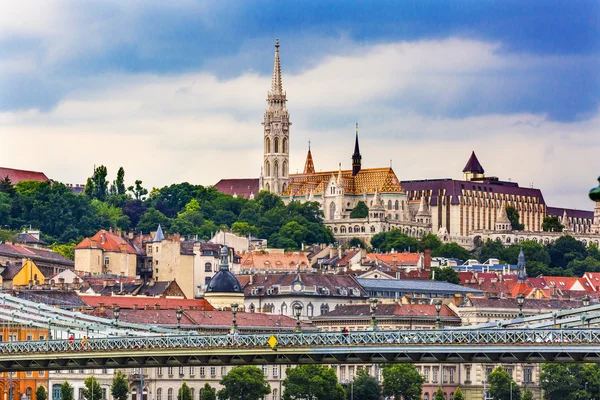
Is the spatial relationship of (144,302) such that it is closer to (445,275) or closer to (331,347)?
(445,275)

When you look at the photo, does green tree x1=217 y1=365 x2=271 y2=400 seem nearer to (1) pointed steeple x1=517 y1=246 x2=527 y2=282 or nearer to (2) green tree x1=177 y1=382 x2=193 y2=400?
(2) green tree x1=177 y1=382 x2=193 y2=400

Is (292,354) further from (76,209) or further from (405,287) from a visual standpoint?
(76,209)

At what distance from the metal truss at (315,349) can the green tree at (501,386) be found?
42391 mm

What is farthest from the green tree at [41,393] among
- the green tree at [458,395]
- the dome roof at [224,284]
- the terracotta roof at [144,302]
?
the dome roof at [224,284]

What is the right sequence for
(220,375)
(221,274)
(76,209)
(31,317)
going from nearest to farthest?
(31,317), (220,375), (221,274), (76,209)

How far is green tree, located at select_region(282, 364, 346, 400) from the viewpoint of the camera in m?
110

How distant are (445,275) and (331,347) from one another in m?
100

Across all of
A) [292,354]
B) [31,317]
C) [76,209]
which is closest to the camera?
[292,354]

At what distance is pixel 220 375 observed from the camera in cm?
11419

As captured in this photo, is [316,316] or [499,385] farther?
[316,316]

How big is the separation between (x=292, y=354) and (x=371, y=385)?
44481 mm

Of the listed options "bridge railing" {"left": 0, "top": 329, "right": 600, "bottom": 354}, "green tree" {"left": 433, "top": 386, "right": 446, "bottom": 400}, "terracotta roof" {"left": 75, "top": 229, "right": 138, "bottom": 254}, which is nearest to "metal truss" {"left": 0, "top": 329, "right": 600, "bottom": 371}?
"bridge railing" {"left": 0, "top": 329, "right": 600, "bottom": 354}

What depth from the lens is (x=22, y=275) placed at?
145 meters

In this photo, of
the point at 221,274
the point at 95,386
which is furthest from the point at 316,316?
the point at 95,386
